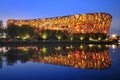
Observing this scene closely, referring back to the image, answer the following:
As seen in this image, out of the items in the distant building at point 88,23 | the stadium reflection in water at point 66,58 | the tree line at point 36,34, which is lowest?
the stadium reflection in water at point 66,58

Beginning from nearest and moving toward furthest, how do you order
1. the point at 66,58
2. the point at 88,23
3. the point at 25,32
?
1. the point at 66,58
2. the point at 25,32
3. the point at 88,23

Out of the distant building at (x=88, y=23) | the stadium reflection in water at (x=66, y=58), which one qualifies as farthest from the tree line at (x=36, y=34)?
the stadium reflection in water at (x=66, y=58)

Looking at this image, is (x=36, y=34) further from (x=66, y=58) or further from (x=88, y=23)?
(x=66, y=58)

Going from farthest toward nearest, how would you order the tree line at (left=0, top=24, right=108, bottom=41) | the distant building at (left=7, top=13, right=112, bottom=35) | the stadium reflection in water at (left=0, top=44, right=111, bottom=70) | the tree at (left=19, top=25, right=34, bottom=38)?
the distant building at (left=7, top=13, right=112, bottom=35) < the tree at (left=19, top=25, right=34, bottom=38) < the tree line at (left=0, top=24, right=108, bottom=41) < the stadium reflection in water at (left=0, top=44, right=111, bottom=70)

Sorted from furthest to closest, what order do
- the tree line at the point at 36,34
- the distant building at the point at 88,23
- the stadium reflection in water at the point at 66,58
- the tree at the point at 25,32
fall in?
the distant building at the point at 88,23 → the tree at the point at 25,32 → the tree line at the point at 36,34 → the stadium reflection in water at the point at 66,58

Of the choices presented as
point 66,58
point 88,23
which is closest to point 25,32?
point 88,23

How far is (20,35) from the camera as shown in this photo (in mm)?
89375

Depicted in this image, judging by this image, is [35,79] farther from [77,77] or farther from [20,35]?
[20,35]

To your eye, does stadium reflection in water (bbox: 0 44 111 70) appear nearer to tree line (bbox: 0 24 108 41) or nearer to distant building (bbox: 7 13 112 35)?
tree line (bbox: 0 24 108 41)

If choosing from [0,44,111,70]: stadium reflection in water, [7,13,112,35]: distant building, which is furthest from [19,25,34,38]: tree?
[0,44,111,70]: stadium reflection in water

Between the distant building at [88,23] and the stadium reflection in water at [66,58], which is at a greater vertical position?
the distant building at [88,23]

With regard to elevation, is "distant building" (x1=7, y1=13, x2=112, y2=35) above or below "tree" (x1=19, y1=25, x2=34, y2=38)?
above

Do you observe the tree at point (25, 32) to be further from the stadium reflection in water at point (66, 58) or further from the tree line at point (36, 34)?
the stadium reflection in water at point (66, 58)

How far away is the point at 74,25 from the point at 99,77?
109244 millimetres
